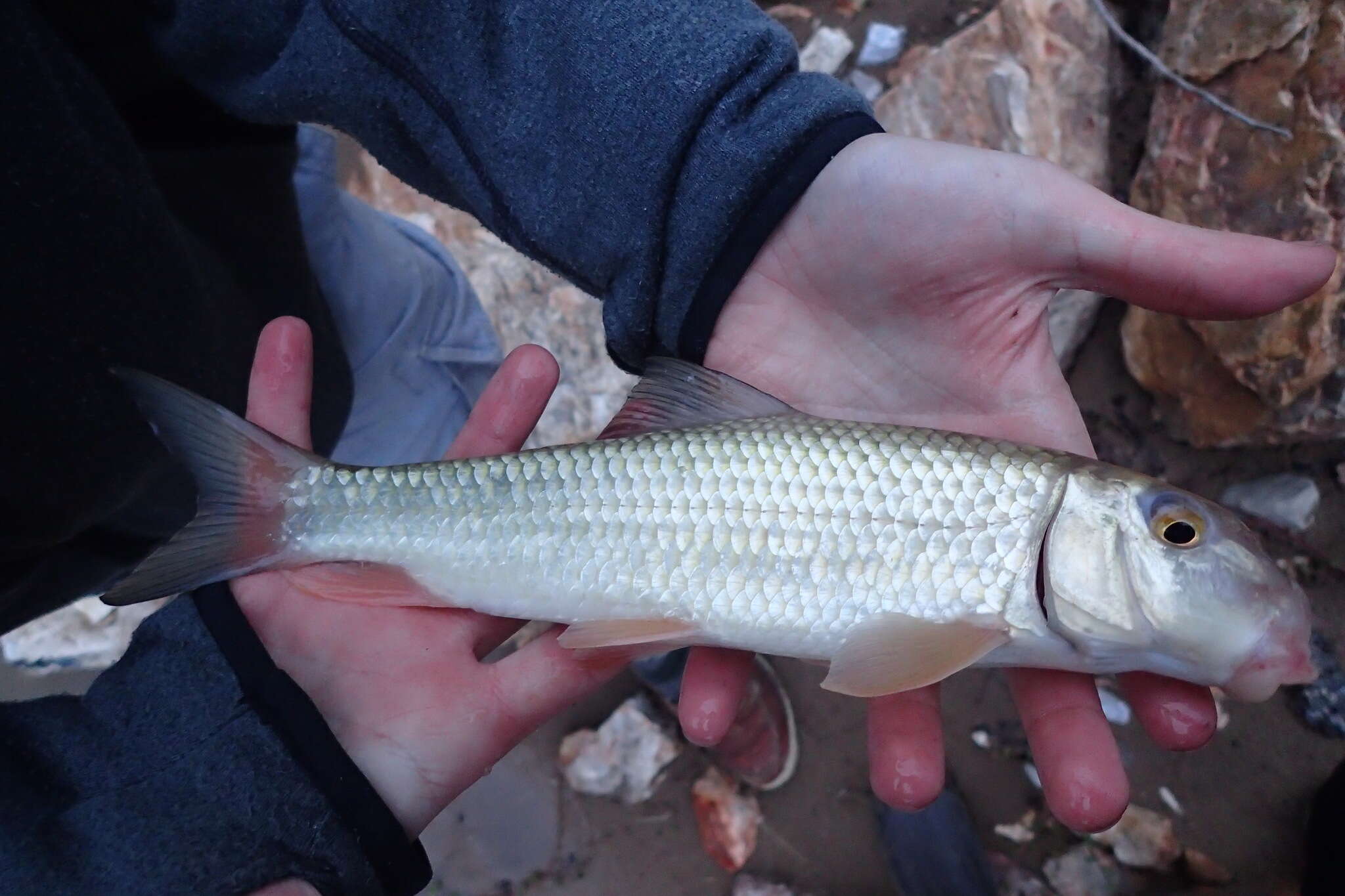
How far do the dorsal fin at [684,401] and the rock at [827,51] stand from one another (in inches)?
97.7

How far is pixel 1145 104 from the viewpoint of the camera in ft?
9.83

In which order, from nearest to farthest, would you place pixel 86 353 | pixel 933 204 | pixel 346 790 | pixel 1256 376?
pixel 346 790, pixel 86 353, pixel 933 204, pixel 1256 376

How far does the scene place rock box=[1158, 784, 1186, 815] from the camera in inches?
101

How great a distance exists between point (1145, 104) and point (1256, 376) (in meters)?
1.20

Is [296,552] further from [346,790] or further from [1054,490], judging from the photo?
[1054,490]

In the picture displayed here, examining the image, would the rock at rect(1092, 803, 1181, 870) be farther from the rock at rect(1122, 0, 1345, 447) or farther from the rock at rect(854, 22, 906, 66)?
the rock at rect(854, 22, 906, 66)

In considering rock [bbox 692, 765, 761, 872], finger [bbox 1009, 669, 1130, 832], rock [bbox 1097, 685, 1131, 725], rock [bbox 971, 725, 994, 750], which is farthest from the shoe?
finger [bbox 1009, 669, 1130, 832]

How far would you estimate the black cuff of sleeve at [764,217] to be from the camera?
1.67 meters

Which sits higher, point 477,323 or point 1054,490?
point 1054,490

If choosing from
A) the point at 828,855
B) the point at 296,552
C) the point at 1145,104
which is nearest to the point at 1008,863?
the point at 828,855

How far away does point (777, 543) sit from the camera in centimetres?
155

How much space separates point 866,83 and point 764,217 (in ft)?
7.47

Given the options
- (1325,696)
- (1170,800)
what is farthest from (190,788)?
(1325,696)

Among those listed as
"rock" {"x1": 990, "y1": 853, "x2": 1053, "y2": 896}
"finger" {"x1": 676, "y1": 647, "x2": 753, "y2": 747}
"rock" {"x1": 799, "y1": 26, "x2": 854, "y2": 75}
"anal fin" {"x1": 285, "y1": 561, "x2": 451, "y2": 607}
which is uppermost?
"rock" {"x1": 799, "y1": 26, "x2": 854, "y2": 75}
